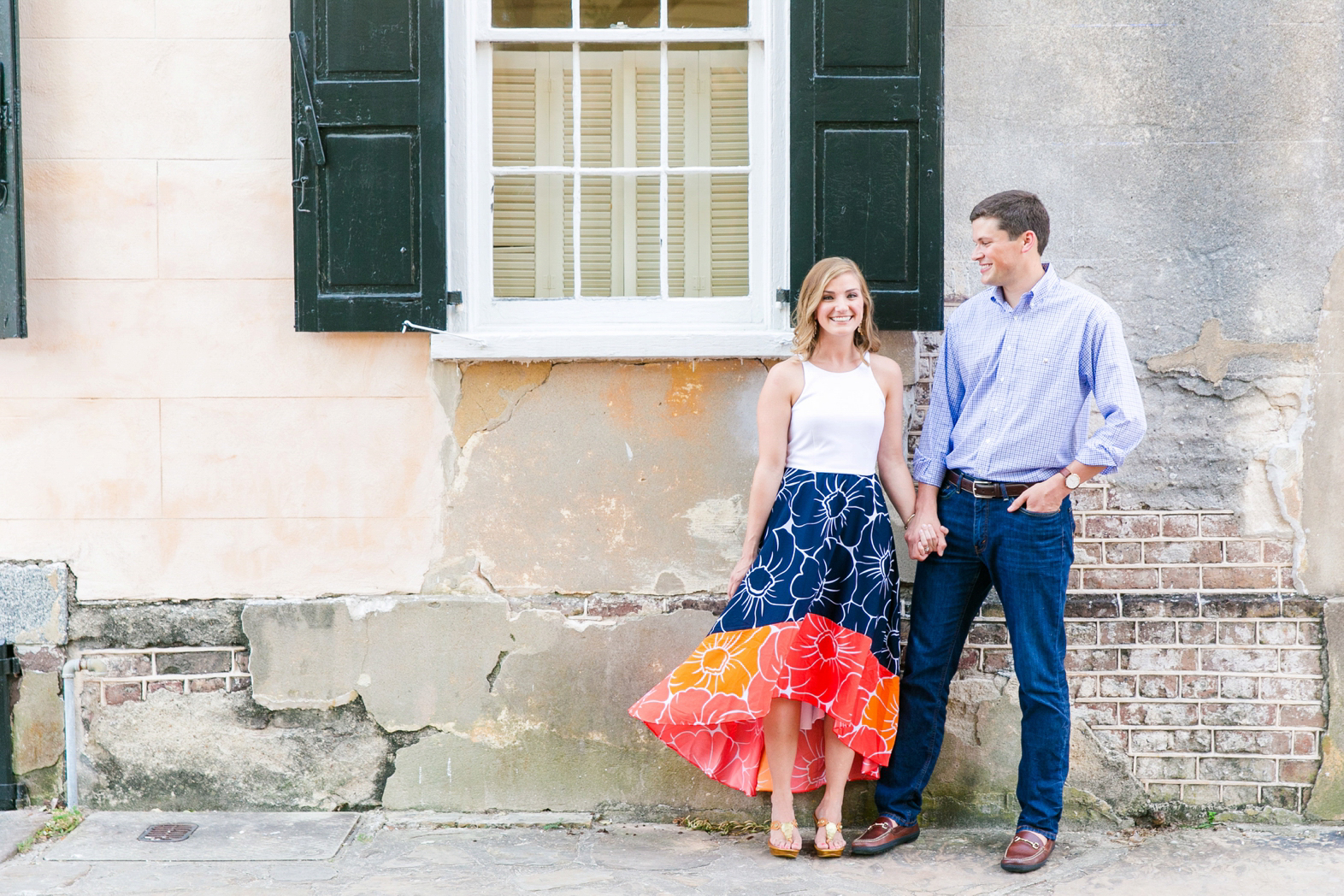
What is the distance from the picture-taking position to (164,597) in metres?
3.68

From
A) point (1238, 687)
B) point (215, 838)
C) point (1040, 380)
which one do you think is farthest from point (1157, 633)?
point (215, 838)

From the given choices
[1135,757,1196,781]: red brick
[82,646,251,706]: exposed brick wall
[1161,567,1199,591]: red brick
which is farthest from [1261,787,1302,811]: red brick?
[82,646,251,706]: exposed brick wall

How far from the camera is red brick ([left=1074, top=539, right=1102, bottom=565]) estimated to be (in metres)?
3.65

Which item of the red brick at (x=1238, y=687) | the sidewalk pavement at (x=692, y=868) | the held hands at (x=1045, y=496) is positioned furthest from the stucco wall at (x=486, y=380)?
the held hands at (x=1045, y=496)

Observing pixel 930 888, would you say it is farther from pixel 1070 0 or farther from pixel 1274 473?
pixel 1070 0

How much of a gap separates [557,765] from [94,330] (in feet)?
6.64

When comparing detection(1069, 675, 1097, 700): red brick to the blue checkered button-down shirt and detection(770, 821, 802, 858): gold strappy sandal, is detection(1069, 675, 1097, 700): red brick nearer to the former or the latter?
the blue checkered button-down shirt

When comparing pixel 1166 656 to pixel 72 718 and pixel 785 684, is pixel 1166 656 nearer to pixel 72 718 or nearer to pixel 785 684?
pixel 785 684

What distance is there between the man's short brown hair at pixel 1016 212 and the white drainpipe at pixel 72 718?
10.1 ft

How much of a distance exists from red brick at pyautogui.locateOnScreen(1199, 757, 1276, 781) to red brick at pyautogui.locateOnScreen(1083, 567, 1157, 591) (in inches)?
23.5

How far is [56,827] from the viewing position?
3.54 meters

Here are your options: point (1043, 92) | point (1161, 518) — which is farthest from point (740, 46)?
point (1161, 518)

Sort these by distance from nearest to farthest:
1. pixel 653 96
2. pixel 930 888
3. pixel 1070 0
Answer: pixel 930 888 → pixel 1070 0 → pixel 653 96

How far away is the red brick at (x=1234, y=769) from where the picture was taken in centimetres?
366
